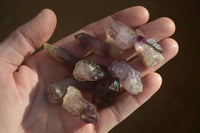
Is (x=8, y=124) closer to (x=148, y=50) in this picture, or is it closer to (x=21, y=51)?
(x=21, y=51)

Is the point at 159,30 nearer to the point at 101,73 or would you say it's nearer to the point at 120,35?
the point at 120,35

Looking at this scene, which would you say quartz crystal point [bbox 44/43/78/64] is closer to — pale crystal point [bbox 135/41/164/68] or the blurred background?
pale crystal point [bbox 135/41/164/68]

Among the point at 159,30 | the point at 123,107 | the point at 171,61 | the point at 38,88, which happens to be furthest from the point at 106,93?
the point at 171,61

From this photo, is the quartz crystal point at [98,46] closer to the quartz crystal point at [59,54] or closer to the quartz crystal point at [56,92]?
the quartz crystal point at [59,54]

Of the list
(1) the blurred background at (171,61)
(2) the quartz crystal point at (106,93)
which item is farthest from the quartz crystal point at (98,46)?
(1) the blurred background at (171,61)

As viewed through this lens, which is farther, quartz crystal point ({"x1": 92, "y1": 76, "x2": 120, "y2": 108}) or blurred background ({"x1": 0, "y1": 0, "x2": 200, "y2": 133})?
blurred background ({"x1": 0, "y1": 0, "x2": 200, "y2": 133})

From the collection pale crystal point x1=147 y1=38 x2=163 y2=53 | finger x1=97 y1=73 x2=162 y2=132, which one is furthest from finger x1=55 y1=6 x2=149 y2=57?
finger x1=97 y1=73 x2=162 y2=132

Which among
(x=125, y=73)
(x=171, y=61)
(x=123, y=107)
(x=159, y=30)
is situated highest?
(x=159, y=30)

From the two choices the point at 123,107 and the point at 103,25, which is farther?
the point at 103,25
